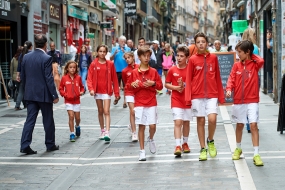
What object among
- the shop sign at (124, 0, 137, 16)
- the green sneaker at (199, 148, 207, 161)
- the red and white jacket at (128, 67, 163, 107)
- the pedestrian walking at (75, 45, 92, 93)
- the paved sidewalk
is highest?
the shop sign at (124, 0, 137, 16)

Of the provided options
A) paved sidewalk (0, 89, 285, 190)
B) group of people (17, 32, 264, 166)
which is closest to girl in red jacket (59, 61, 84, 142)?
paved sidewalk (0, 89, 285, 190)

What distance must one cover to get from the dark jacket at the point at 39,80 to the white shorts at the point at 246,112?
295 cm

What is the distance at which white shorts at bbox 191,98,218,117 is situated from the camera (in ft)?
30.5

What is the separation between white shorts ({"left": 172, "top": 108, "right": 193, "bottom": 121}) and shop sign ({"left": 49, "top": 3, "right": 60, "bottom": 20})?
2248 cm

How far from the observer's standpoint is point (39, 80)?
1045cm

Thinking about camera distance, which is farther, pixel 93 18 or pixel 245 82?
pixel 93 18

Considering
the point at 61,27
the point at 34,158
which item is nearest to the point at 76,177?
the point at 34,158

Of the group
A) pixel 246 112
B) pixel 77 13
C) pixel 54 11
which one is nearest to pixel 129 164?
pixel 246 112

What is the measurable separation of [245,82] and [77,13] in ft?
94.8

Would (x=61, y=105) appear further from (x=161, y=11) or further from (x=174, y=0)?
(x=174, y=0)

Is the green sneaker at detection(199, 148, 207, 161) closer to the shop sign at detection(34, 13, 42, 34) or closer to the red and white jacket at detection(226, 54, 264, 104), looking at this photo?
the red and white jacket at detection(226, 54, 264, 104)

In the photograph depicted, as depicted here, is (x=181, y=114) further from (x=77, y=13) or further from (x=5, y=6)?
(x=77, y=13)

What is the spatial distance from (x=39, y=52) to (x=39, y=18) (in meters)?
18.1

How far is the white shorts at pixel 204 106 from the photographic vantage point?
30.5ft
